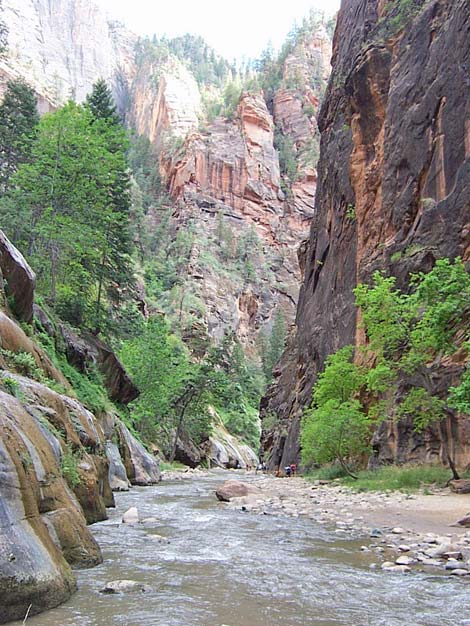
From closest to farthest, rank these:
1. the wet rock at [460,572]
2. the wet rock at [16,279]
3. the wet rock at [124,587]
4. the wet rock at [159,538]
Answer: the wet rock at [124,587]
the wet rock at [460,572]
the wet rock at [159,538]
the wet rock at [16,279]

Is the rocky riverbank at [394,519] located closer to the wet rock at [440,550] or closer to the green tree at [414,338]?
the wet rock at [440,550]

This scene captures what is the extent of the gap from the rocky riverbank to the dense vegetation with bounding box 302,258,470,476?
2.65m

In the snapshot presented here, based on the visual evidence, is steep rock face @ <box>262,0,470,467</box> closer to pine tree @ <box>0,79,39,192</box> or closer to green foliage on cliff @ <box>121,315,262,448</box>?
green foliage on cliff @ <box>121,315,262,448</box>

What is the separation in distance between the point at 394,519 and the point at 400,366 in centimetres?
719

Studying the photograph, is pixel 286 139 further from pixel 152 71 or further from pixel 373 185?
pixel 373 185

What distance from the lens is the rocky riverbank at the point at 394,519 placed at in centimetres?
805

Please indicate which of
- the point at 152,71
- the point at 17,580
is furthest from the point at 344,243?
the point at 152,71

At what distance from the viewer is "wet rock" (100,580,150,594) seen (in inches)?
239

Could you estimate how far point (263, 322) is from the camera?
9881cm

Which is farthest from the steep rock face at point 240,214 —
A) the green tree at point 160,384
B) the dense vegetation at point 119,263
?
the green tree at point 160,384

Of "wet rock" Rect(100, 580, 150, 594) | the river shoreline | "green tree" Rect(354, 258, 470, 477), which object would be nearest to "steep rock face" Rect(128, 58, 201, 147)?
"green tree" Rect(354, 258, 470, 477)

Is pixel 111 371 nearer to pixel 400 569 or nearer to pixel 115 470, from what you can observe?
pixel 115 470

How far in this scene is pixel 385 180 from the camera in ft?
97.2

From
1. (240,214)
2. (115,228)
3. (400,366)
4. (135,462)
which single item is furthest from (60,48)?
(400,366)
